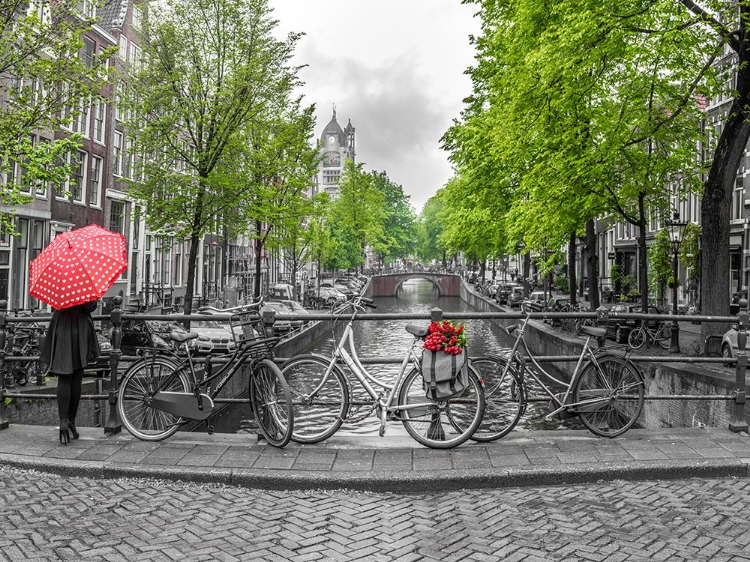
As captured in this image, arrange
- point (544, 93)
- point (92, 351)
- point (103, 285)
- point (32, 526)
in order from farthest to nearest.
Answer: point (544, 93)
point (92, 351)
point (103, 285)
point (32, 526)

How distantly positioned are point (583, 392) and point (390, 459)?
205 centimetres

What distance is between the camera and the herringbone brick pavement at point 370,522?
4117mm

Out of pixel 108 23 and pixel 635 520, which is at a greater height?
pixel 108 23

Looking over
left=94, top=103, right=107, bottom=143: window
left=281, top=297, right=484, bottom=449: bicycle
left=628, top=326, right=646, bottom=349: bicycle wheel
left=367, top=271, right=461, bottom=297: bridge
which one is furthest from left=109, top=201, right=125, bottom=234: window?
left=367, top=271, right=461, bottom=297: bridge

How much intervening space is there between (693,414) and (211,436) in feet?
27.4

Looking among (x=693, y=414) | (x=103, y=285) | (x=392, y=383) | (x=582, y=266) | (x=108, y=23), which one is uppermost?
(x=108, y=23)

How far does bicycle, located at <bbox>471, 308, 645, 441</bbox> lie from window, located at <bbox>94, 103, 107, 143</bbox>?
27042 mm

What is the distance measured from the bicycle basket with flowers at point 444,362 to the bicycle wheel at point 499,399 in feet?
1.32

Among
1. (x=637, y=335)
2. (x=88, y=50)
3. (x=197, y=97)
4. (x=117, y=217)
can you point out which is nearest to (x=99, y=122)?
(x=88, y=50)

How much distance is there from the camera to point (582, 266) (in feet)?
→ 176

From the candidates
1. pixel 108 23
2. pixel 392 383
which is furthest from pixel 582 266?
pixel 392 383

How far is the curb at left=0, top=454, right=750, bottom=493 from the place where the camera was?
5.36 meters

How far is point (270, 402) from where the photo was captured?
6.24m

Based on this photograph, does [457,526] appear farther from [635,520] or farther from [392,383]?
[392,383]
